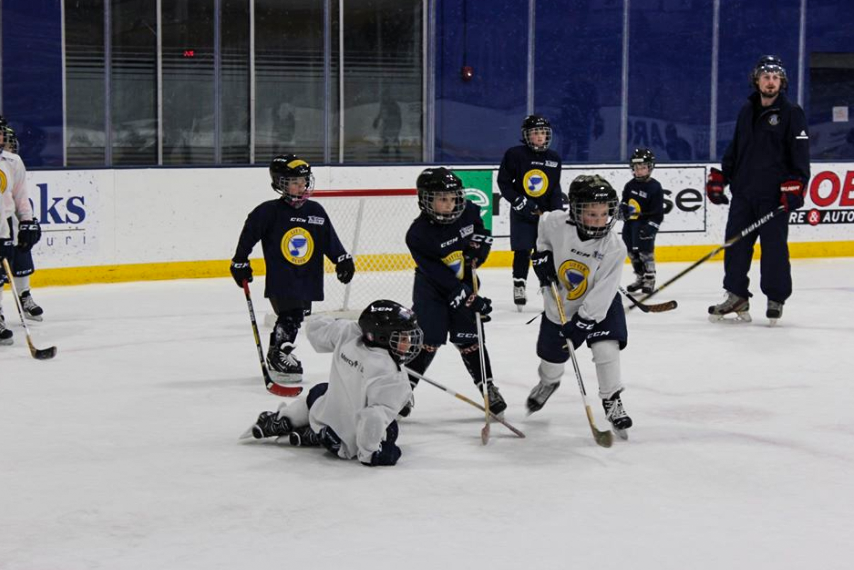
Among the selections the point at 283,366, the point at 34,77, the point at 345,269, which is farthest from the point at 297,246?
the point at 34,77

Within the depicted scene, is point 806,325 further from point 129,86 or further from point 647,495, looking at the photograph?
point 129,86

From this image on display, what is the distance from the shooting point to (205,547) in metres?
3.42

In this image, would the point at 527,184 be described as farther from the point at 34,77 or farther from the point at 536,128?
the point at 34,77

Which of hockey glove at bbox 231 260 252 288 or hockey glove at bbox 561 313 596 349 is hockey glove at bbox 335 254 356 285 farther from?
hockey glove at bbox 561 313 596 349

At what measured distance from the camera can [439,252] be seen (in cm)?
488

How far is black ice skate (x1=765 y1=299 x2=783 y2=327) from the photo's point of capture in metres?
7.35

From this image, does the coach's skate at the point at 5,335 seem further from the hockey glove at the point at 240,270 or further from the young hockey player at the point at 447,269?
the young hockey player at the point at 447,269

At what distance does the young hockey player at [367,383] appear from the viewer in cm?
417

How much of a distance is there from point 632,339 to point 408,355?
2.95 metres

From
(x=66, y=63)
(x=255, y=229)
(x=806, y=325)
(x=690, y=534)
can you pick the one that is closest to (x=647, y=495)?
(x=690, y=534)

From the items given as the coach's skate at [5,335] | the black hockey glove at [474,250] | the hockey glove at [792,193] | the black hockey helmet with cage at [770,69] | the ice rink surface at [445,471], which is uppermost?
the black hockey helmet with cage at [770,69]

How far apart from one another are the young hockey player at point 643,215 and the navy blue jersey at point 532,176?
2.69 feet

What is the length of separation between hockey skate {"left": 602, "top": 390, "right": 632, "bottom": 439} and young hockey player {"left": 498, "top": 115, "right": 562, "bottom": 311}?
129 inches

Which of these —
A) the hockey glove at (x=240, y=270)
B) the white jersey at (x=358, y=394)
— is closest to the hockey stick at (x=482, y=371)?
the white jersey at (x=358, y=394)
